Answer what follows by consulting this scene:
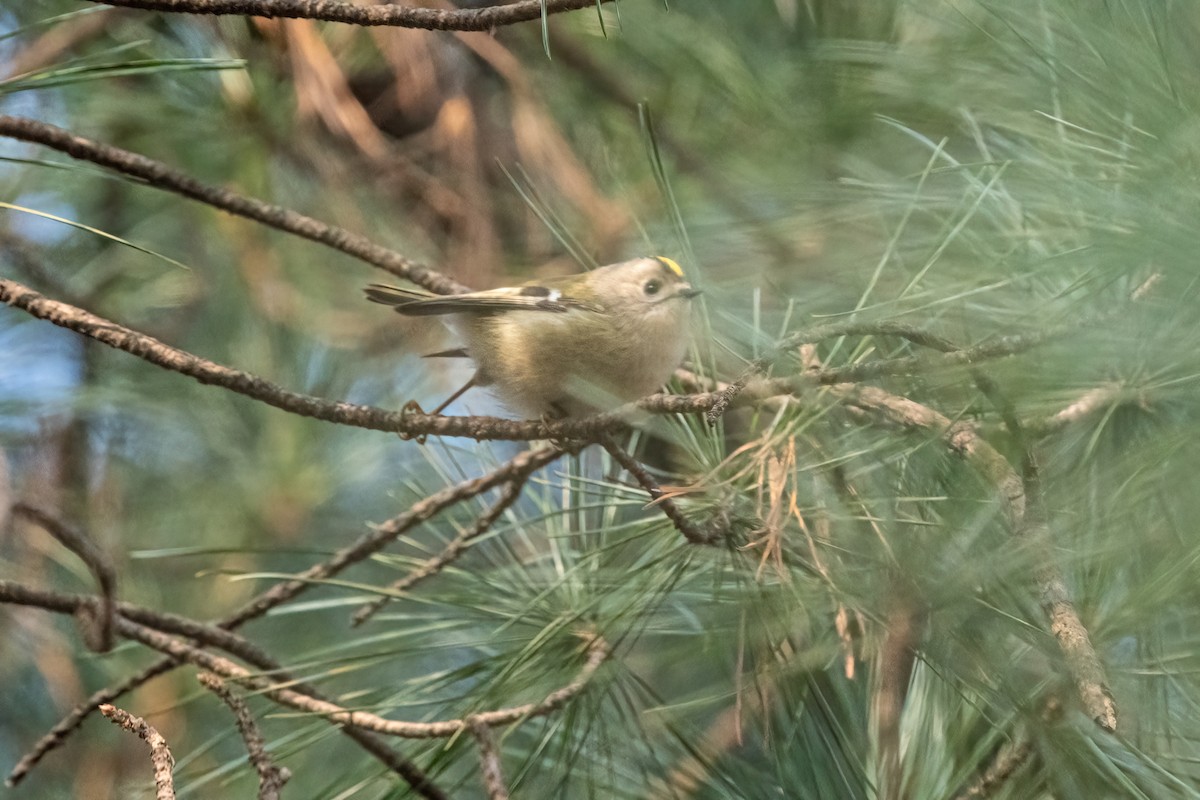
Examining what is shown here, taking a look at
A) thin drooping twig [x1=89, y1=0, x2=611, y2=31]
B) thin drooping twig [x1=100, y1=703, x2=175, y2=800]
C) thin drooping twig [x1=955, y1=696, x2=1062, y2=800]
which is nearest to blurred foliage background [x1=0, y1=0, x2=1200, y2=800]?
thin drooping twig [x1=955, y1=696, x2=1062, y2=800]

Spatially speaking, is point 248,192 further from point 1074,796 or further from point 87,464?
point 1074,796

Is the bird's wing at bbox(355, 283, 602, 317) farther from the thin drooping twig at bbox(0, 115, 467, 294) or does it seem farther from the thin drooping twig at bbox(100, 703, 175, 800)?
the thin drooping twig at bbox(100, 703, 175, 800)

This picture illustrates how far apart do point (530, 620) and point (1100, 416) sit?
0.64 meters

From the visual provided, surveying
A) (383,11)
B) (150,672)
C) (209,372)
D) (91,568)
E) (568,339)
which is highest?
(383,11)

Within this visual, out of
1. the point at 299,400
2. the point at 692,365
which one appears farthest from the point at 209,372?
the point at 692,365

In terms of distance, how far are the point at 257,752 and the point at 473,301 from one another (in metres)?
0.69

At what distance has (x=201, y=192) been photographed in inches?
49.2

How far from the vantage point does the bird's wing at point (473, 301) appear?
138 centimetres

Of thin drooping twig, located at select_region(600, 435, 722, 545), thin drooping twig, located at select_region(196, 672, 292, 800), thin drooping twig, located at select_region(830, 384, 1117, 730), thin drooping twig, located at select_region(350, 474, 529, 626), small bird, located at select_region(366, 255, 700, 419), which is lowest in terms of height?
thin drooping twig, located at select_region(350, 474, 529, 626)

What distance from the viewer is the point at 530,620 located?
1265 mm

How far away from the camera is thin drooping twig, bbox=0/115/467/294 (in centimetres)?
108

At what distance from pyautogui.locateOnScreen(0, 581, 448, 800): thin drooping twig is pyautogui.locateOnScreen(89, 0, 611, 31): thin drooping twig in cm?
54

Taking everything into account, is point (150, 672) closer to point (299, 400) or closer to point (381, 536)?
point (381, 536)

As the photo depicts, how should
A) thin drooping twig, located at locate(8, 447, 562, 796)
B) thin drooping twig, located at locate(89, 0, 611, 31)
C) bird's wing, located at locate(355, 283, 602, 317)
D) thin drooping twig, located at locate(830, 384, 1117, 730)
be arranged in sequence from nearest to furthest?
1. thin drooping twig, located at locate(830, 384, 1117, 730)
2. thin drooping twig, located at locate(89, 0, 611, 31)
3. thin drooping twig, located at locate(8, 447, 562, 796)
4. bird's wing, located at locate(355, 283, 602, 317)
